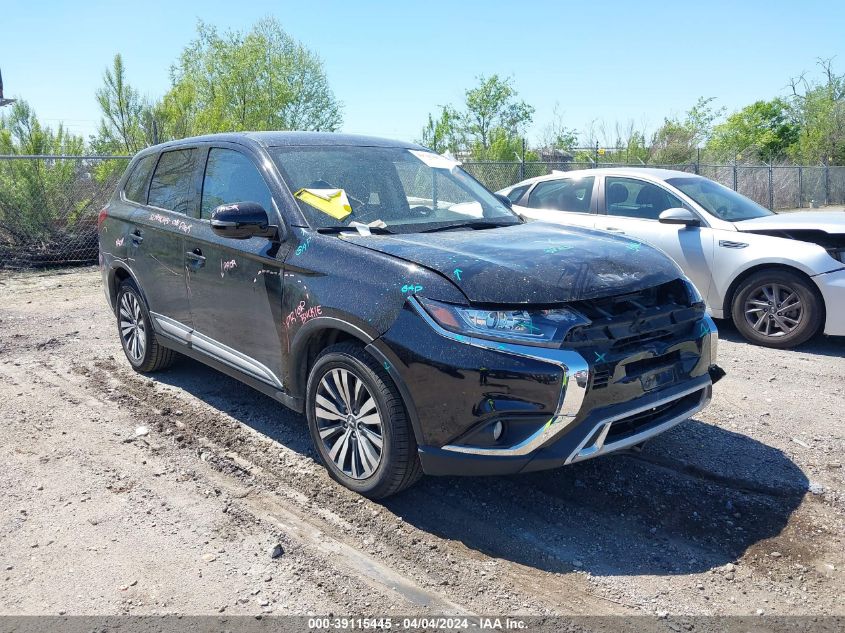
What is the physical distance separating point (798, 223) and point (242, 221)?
209 inches

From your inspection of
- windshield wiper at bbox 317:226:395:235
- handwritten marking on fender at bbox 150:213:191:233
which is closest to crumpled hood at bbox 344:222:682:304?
windshield wiper at bbox 317:226:395:235

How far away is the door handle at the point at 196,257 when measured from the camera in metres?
4.54

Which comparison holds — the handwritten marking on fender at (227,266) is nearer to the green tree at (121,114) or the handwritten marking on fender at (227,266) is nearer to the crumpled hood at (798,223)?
the crumpled hood at (798,223)

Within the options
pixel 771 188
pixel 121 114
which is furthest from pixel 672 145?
pixel 121 114

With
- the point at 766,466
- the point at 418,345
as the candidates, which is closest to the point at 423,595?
the point at 418,345

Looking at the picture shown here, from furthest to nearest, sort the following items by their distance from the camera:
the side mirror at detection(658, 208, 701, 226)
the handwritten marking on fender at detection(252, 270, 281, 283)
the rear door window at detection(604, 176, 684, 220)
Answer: the rear door window at detection(604, 176, 684, 220) → the side mirror at detection(658, 208, 701, 226) → the handwritten marking on fender at detection(252, 270, 281, 283)

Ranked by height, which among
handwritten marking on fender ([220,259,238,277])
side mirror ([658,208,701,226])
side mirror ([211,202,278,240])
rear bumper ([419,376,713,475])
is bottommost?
rear bumper ([419,376,713,475])

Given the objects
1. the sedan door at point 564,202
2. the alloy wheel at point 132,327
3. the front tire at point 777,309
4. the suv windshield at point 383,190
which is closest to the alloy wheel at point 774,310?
the front tire at point 777,309

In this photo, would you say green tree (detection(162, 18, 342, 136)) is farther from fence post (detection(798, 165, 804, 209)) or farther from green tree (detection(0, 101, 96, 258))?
fence post (detection(798, 165, 804, 209))

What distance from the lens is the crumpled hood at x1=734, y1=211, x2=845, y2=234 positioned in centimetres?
641

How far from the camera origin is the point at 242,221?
380 cm

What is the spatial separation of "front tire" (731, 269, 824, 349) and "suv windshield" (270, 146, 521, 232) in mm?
3138

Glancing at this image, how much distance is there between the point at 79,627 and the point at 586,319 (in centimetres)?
238

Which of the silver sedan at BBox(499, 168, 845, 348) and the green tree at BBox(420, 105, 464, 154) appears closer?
the silver sedan at BBox(499, 168, 845, 348)
